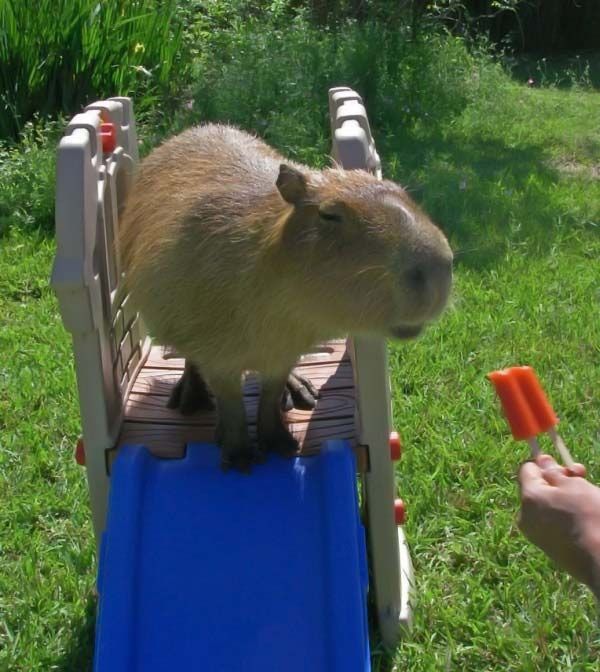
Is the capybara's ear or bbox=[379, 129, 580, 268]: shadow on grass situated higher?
the capybara's ear

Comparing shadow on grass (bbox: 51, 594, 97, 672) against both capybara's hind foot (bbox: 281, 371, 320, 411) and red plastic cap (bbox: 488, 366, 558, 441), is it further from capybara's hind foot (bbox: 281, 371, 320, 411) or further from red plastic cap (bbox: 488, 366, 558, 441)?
red plastic cap (bbox: 488, 366, 558, 441)

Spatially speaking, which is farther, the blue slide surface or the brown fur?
the blue slide surface

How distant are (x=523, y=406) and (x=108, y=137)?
159cm

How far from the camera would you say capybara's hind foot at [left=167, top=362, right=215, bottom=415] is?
2.96 m

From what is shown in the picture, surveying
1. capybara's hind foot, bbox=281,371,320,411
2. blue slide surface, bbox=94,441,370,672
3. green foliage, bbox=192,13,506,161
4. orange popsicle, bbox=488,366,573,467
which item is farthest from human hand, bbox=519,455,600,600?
green foliage, bbox=192,13,506,161

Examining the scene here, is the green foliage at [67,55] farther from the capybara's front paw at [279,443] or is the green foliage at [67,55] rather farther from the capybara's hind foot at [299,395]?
the capybara's front paw at [279,443]

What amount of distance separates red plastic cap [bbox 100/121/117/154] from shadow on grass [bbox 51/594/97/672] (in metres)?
1.39

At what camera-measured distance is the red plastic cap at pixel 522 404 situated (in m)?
1.98

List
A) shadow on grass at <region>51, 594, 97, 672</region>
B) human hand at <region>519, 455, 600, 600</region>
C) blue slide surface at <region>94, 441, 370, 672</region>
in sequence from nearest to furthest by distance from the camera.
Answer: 1. human hand at <region>519, 455, 600, 600</region>
2. blue slide surface at <region>94, 441, 370, 672</region>
3. shadow on grass at <region>51, 594, 97, 672</region>

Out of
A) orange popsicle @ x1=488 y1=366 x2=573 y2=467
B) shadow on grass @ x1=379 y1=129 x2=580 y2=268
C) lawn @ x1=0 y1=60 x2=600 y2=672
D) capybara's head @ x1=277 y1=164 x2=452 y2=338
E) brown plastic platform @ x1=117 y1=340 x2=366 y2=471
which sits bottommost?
shadow on grass @ x1=379 y1=129 x2=580 y2=268

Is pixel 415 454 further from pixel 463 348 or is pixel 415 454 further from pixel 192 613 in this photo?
pixel 192 613

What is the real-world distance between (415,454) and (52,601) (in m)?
1.38

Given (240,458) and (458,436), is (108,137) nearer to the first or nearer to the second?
(240,458)

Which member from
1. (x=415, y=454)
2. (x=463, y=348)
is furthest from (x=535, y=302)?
(x=415, y=454)
